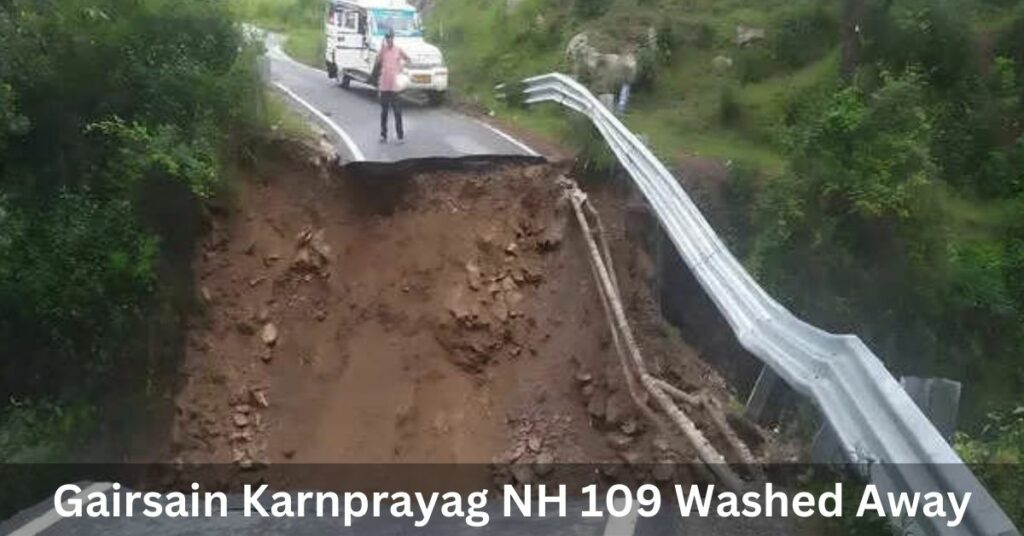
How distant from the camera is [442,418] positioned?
11.1 m

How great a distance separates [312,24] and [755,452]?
28.3 meters

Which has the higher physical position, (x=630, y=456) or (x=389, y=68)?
(x=389, y=68)

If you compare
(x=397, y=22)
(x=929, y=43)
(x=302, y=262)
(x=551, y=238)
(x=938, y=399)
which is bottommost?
(x=302, y=262)

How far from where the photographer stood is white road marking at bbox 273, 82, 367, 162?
13.1m

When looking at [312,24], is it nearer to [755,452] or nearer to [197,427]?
[197,427]

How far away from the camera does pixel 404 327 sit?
11.8 meters

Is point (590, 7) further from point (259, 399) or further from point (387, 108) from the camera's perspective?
point (259, 399)

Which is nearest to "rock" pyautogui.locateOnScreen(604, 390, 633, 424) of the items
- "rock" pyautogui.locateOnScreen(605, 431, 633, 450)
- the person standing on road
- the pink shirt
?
"rock" pyautogui.locateOnScreen(605, 431, 633, 450)

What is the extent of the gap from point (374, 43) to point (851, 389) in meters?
16.2

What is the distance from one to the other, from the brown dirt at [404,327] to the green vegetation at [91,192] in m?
0.78

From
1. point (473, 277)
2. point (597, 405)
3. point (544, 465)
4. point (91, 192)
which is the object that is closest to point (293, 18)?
point (91, 192)

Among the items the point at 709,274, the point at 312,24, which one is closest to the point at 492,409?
the point at 709,274

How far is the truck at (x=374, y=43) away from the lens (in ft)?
61.3

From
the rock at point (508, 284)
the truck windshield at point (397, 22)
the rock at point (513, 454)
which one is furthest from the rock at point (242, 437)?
the truck windshield at point (397, 22)
